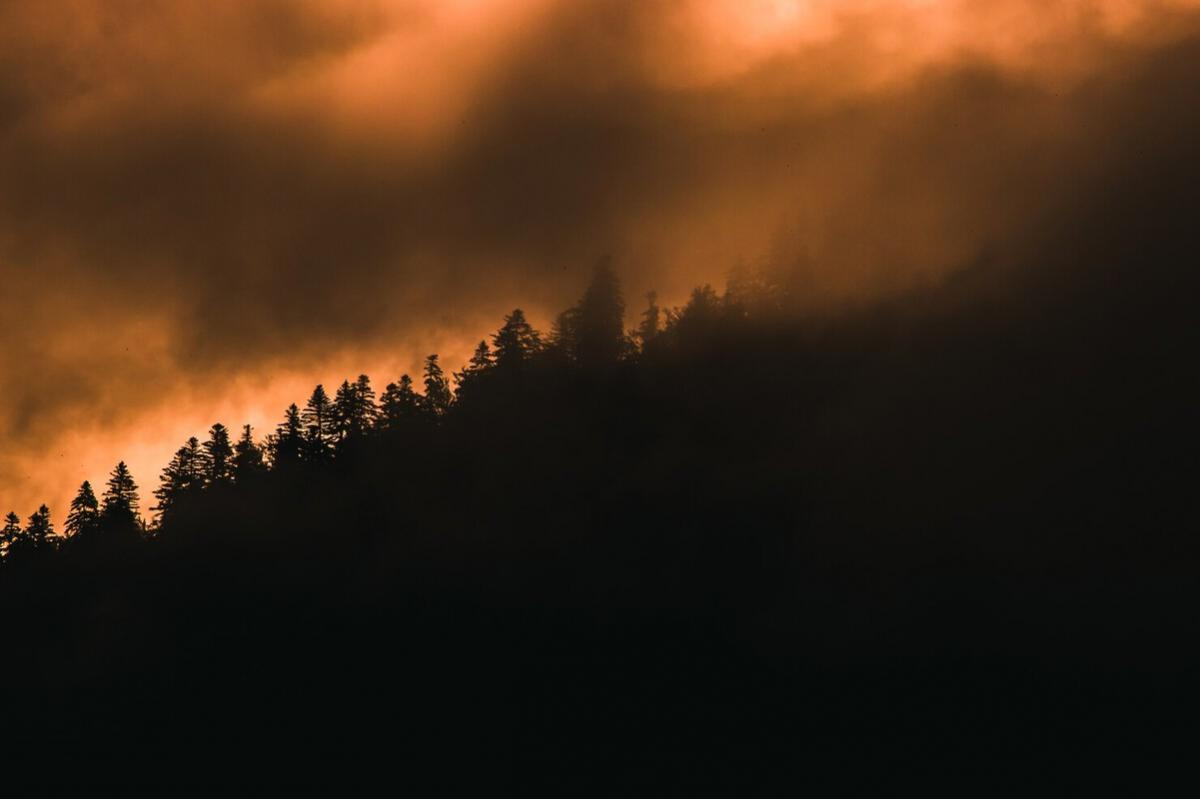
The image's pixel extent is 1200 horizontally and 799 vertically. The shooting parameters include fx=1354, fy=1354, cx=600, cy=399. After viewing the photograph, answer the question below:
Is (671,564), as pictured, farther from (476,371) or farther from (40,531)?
(40,531)

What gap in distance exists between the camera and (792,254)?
152 metres

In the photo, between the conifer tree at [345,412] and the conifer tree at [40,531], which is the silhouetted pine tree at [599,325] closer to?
the conifer tree at [345,412]

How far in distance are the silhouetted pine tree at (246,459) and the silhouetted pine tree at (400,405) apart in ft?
46.5

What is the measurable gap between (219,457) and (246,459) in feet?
13.3

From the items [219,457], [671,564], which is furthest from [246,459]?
[671,564]

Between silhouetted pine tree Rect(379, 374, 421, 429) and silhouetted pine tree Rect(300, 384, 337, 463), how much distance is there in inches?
221

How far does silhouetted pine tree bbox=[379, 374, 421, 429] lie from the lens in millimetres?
148625

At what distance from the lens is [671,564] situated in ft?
417

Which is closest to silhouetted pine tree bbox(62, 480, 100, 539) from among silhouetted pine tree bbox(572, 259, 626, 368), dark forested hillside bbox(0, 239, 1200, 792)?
dark forested hillside bbox(0, 239, 1200, 792)

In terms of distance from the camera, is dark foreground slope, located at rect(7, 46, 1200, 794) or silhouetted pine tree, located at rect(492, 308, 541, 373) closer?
dark foreground slope, located at rect(7, 46, 1200, 794)

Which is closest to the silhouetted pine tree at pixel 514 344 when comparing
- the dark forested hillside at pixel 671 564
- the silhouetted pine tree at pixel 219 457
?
the dark forested hillside at pixel 671 564

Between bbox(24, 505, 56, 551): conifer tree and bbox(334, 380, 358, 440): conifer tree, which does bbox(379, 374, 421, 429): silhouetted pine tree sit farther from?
bbox(24, 505, 56, 551): conifer tree

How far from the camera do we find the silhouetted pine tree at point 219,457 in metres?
148

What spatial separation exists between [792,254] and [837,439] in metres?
26.3
